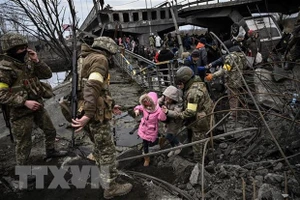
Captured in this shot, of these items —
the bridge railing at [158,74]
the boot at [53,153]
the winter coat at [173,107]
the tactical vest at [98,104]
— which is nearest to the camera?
the tactical vest at [98,104]

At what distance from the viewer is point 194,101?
3594 millimetres

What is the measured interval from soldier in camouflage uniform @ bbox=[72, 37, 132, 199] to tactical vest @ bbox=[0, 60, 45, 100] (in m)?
1.03

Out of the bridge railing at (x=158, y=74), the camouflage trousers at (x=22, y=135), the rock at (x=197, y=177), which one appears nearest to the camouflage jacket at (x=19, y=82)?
the camouflage trousers at (x=22, y=135)

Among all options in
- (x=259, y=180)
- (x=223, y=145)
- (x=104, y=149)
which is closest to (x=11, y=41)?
(x=104, y=149)

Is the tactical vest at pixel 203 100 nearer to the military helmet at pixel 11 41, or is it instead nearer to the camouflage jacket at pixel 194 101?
the camouflage jacket at pixel 194 101

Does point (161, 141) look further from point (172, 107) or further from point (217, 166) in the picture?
point (217, 166)

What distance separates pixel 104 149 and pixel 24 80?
1523 millimetres

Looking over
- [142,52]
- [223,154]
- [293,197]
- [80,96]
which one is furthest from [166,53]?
[142,52]

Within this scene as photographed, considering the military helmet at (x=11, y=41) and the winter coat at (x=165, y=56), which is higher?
the military helmet at (x=11, y=41)

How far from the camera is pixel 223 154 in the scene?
164 inches

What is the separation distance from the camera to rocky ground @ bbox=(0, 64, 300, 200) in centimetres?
272

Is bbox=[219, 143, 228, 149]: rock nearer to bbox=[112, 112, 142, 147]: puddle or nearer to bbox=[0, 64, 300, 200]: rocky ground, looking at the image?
bbox=[0, 64, 300, 200]: rocky ground

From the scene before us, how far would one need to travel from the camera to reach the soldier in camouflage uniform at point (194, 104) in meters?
3.61

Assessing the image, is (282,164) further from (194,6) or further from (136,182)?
(194,6)
